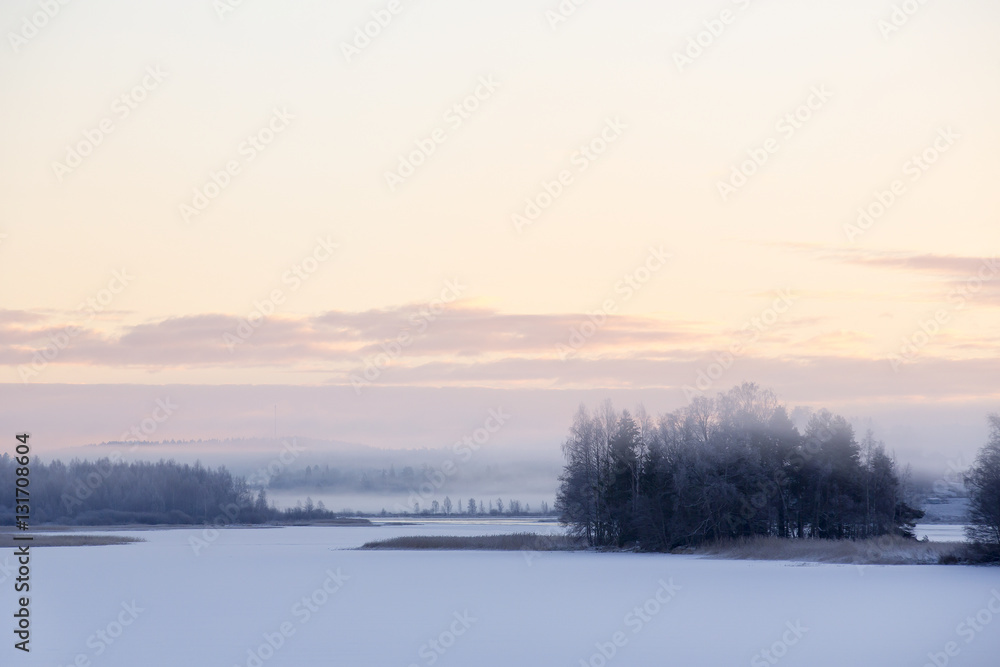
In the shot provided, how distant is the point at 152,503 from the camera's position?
166625 mm

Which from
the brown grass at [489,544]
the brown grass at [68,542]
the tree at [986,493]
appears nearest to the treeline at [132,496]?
the brown grass at [68,542]

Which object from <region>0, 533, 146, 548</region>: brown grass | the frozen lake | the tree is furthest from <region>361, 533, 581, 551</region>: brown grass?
the tree

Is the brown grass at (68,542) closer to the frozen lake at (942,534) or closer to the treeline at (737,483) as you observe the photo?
the treeline at (737,483)

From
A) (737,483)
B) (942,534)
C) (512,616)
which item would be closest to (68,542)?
(737,483)

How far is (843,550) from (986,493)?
11.2 meters

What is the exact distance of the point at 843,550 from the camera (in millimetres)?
56344

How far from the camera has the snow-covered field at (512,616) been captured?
→ 21.5 metres

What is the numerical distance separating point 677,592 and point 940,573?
1471 cm

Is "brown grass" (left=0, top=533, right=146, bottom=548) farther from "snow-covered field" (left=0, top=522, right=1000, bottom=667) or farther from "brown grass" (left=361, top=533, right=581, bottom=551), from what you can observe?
"snow-covered field" (left=0, top=522, right=1000, bottom=667)

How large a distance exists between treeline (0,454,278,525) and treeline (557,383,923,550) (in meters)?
106

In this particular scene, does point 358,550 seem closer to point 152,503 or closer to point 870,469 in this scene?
point 870,469

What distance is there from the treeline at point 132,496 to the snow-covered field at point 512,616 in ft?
379

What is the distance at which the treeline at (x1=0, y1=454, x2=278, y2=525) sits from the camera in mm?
157875

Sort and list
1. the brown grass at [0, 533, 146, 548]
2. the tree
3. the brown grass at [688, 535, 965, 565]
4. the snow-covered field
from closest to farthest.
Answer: the snow-covered field → the tree → the brown grass at [688, 535, 965, 565] → the brown grass at [0, 533, 146, 548]
